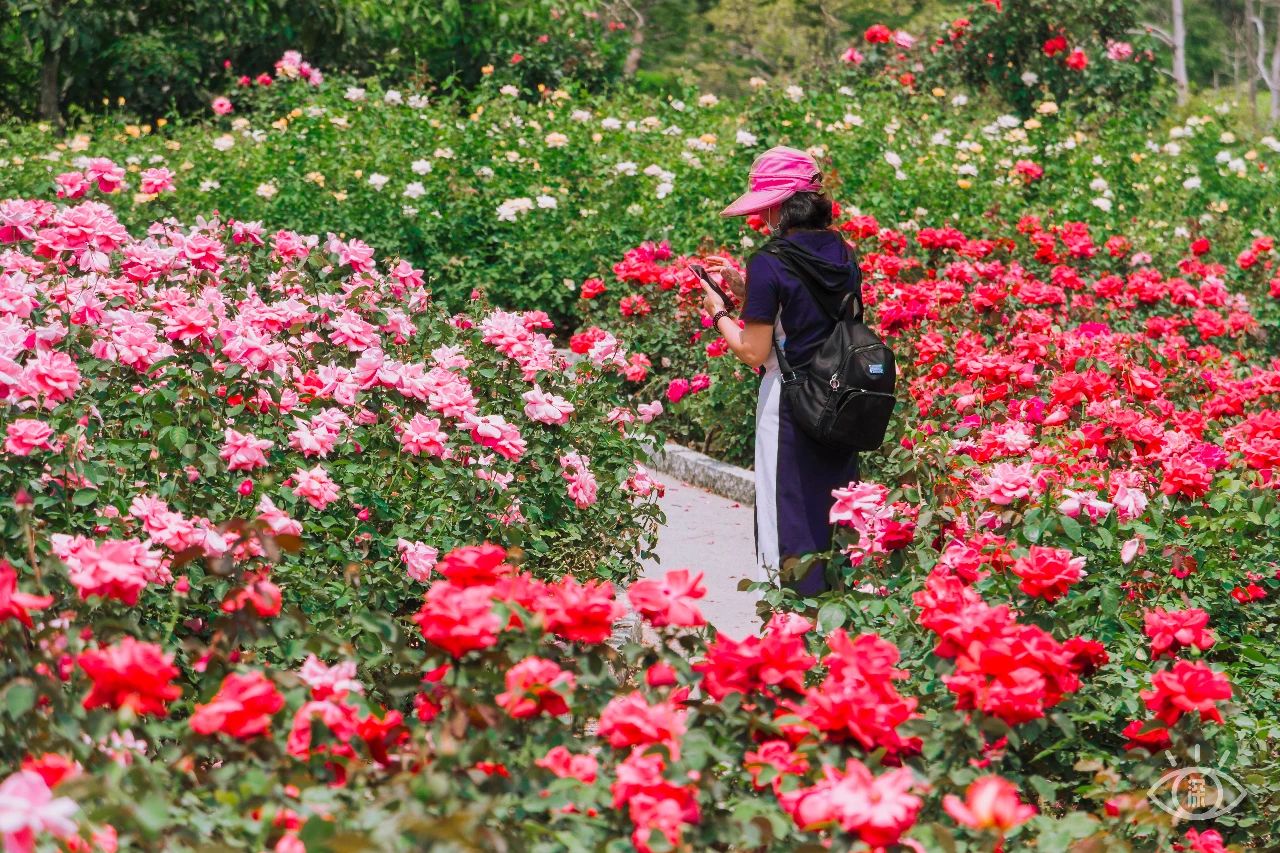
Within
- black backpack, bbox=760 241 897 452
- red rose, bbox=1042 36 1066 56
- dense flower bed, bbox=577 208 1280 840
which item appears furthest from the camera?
red rose, bbox=1042 36 1066 56

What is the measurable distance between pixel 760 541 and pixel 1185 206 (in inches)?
241

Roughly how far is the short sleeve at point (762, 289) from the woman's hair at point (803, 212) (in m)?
0.11

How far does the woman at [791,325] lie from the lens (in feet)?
11.1

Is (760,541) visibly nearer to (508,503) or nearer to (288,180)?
(508,503)

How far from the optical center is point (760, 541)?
11.7 feet

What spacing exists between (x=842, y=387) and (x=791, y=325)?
201mm

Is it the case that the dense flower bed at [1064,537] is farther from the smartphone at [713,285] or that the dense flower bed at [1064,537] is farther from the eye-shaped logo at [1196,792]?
the smartphone at [713,285]

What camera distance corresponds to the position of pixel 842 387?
3354 mm

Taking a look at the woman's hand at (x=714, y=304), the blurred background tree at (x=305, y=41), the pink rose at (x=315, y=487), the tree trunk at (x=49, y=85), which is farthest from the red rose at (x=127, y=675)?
the tree trunk at (x=49, y=85)

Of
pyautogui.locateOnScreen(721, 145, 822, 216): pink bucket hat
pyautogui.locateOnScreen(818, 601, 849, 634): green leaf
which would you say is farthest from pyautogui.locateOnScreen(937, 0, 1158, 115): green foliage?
pyautogui.locateOnScreen(818, 601, 849, 634): green leaf

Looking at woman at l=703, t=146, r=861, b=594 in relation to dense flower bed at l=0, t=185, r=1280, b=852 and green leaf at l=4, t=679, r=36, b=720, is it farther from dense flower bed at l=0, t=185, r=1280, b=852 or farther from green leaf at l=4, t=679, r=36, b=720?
green leaf at l=4, t=679, r=36, b=720

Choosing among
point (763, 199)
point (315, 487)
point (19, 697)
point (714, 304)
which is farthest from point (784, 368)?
point (19, 697)

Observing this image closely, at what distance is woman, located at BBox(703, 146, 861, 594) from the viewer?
339 centimetres

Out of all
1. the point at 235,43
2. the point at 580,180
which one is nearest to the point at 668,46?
the point at 235,43
